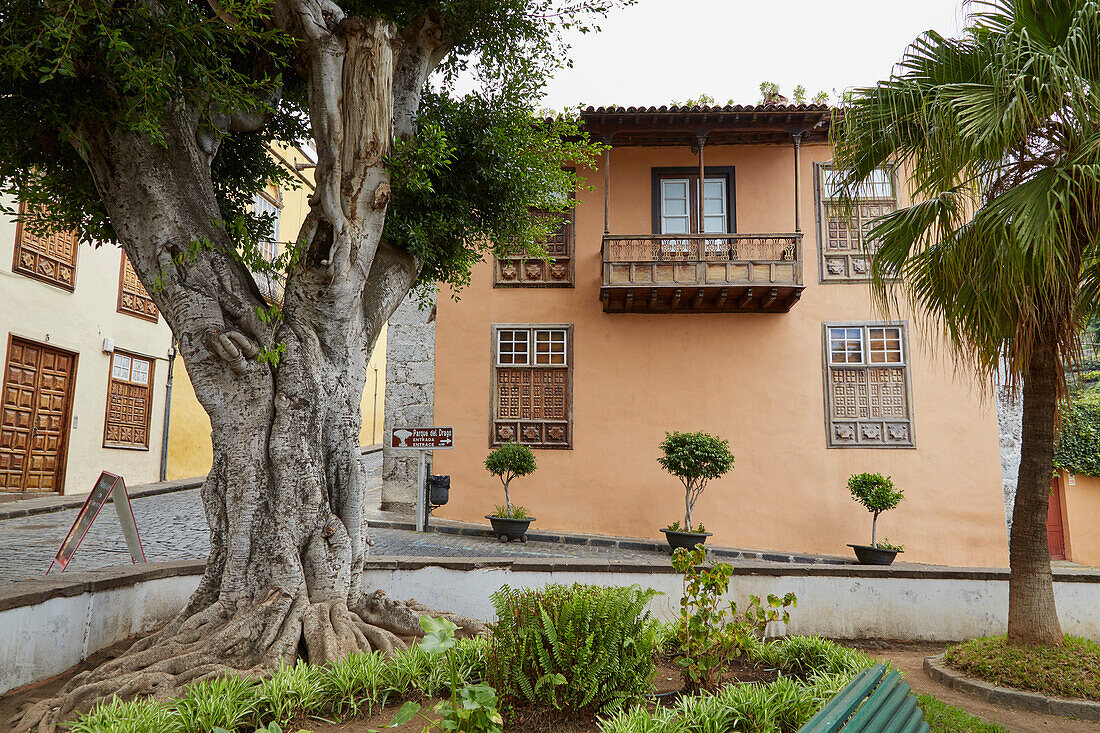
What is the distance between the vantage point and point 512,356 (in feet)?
46.3

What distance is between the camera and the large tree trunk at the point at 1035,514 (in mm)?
5375

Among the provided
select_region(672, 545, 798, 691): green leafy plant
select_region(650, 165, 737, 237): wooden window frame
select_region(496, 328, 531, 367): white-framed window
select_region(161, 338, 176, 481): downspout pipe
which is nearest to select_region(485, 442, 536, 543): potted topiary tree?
select_region(496, 328, 531, 367): white-framed window

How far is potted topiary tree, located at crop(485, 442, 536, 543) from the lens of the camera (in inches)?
470

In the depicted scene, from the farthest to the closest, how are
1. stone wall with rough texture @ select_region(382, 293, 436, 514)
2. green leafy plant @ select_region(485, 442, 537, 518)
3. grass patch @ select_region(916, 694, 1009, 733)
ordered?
stone wall with rough texture @ select_region(382, 293, 436, 514), green leafy plant @ select_region(485, 442, 537, 518), grass patch @ select_region(916, 694, 1009, 733)

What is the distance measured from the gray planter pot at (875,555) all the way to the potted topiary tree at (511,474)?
551 cm

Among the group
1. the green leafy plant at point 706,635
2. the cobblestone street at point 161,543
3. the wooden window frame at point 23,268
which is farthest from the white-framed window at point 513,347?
the green leafy plant at point 706,635

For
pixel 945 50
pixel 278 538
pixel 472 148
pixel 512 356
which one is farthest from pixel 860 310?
pixel 278 538

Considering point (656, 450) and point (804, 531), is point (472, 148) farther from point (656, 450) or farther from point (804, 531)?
point (804, 531)

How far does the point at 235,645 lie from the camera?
169 inches

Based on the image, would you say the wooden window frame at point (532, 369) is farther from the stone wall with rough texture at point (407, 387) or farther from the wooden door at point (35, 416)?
the wooden door at point (35, 416)

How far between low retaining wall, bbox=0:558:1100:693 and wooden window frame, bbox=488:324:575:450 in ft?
24.3

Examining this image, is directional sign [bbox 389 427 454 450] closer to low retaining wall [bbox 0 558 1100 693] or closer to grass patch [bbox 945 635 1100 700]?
low retaining wall [bbox 0 558 1100 693]

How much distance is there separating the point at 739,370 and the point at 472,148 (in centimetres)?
851


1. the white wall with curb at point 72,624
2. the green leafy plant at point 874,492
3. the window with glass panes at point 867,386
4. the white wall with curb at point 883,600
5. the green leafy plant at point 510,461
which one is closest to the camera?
the white wall with curb at point 72,624
